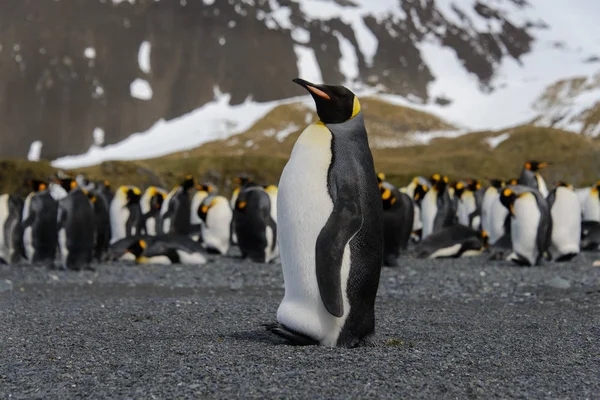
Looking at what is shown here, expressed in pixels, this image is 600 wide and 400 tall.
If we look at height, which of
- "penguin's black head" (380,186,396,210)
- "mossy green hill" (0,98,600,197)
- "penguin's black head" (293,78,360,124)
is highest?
"mossy green hill" (0,98,600,197)

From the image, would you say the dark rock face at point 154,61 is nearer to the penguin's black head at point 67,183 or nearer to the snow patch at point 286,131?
the snow patch at point 286,131

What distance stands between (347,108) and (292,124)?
9960 cm

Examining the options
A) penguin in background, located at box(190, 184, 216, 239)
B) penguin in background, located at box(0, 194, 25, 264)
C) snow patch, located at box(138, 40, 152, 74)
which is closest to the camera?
penguin in background, located at box(0, 194, 25, 264)

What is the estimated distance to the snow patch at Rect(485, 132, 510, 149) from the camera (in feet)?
275

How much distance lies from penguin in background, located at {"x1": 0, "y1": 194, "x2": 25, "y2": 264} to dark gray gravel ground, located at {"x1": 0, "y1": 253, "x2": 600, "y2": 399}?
3.91 metres

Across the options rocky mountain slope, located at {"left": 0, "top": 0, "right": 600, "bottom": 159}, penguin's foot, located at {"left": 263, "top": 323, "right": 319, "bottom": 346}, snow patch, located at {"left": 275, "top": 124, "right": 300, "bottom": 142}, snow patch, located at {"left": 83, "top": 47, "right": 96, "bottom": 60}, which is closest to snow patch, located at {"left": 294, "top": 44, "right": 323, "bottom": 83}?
rocky mountain slope, located at {"left": 0, "top": 0, "right": 600, "bottom": 159}

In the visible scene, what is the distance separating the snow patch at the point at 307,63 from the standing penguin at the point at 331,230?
125780 millimetres

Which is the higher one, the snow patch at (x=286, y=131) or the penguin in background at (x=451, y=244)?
the snow patch at (x=286, y=131)

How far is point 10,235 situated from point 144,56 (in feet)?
395

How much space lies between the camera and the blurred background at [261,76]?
105750 millimetres

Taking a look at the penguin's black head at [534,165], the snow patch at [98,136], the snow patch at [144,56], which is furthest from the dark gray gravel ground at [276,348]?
the snow patch at [144,56]

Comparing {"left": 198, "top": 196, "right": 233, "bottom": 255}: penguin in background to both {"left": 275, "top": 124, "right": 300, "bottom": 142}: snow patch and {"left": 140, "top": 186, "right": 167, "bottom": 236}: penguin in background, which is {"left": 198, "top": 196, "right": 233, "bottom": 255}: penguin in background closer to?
{"left": 140, "top": 186, "right": 167, "bottom": 236}: penguin in background

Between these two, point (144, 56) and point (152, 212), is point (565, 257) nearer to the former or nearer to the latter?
point (152, 212)

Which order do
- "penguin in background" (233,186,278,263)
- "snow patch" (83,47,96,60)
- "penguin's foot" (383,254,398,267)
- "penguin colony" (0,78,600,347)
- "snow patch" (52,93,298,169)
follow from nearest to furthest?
"penguin colony" (0,78,600,347)
"penguin's foot" (383,254,398,267)
"penguin in background" (233,186,278,263)
"snow patch" (52,93,298,169)
"snow patch" (83,47,96,60)
